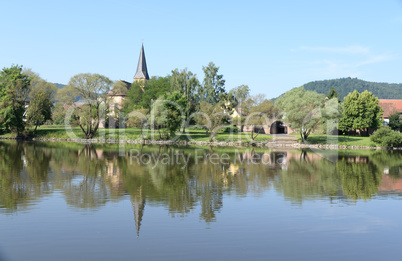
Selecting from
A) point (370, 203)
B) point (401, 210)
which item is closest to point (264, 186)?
point (370, 203)

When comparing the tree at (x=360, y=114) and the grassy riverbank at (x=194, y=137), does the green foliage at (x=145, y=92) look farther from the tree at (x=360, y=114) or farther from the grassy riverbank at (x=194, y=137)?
the tree at (x=360, y=114)

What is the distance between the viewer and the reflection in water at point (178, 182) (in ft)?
59.4

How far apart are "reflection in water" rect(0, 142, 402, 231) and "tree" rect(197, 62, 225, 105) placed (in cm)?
4612

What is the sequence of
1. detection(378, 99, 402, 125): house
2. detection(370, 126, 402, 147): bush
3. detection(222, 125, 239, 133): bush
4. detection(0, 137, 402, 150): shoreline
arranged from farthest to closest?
detection(378, 99, 402, 125): house, detection(222, 125, 239, 133): bush, detection(0, 137, 402, 150): shoreline, detection(370, 126, 402, 147): bush

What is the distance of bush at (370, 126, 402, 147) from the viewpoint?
5775cm

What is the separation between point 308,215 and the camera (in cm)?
1599

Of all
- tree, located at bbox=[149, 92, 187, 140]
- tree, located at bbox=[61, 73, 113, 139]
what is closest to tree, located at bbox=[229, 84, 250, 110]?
tree, located at bbox=[149, 92, 187, 140]

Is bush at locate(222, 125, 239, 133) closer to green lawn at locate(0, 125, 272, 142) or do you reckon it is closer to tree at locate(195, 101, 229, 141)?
green lawn at locate(0, 125, 272, 142)

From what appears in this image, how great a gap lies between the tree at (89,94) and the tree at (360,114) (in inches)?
1781

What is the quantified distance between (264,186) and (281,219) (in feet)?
24.6

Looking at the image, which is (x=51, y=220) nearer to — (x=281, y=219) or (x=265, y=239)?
(x=265, y=239)

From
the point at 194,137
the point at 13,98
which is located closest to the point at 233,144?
the point at 194,137

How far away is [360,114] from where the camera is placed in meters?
69.4

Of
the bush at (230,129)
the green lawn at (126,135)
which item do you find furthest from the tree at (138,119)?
the bush at (230,129)
